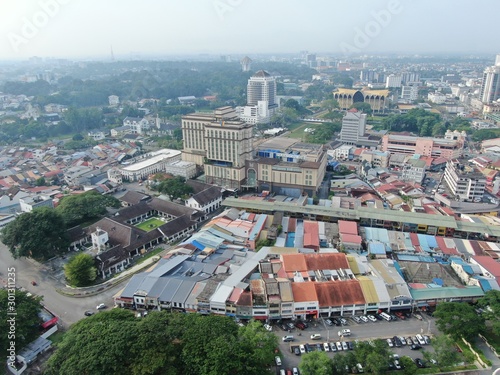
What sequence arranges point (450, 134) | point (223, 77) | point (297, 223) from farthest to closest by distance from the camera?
point (223, 77)
point (450, 134)
point (297, 223)

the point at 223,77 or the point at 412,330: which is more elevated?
the point at 223,77

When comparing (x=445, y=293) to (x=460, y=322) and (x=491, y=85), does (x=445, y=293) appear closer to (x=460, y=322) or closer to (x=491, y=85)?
(x=460, y=322)

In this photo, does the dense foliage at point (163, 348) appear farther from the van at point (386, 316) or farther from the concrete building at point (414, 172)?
the concrete building at point (414, 172)

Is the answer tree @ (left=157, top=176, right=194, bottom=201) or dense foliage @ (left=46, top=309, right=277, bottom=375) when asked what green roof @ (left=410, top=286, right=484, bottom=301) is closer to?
dense foliage @ (left=46, top=309, right=277, bottom=375)

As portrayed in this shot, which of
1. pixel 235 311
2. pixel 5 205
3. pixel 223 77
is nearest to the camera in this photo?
pixel 235 311

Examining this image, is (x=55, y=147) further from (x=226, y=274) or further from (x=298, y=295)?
(x=298, y=295)

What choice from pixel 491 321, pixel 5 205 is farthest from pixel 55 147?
pixel 491 321

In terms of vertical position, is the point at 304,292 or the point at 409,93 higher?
the point at 409,93

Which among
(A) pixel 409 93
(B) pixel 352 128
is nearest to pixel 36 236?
(B) pixel 352 128
